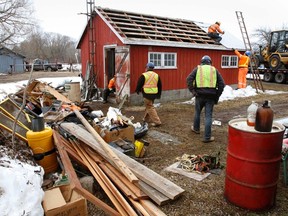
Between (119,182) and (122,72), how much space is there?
7.71 m

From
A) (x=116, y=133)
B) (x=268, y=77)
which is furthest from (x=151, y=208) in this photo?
(x=268, y=77)

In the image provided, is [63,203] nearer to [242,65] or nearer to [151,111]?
[151,111]

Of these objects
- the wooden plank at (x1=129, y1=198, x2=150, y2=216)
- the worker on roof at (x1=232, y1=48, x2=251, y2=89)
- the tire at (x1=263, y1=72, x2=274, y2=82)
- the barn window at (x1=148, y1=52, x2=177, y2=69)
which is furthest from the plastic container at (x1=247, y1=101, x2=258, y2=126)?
the tire at (x1=263, y1=72, x2=274, y2=82)

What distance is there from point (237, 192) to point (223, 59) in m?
12.7

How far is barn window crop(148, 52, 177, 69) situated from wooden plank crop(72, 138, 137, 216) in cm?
770

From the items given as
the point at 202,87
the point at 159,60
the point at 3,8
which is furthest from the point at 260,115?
the point at 3,8

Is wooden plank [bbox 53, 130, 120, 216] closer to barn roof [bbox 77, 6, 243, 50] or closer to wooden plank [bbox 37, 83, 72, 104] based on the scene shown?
wooden plank [bbox 37, 83, 72, 104]

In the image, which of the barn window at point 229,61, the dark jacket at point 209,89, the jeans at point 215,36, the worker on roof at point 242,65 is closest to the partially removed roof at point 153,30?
the jeans at point 215,36

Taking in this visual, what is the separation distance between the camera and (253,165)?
11.0 ft

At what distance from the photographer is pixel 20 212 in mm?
2547

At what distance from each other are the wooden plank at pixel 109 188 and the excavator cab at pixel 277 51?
18.5 meters

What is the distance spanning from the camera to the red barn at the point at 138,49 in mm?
10859

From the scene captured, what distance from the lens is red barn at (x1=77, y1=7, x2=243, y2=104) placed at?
35.6 ft

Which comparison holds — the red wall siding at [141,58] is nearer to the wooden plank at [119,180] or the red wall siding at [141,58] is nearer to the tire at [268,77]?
the wooden plank at [119,180]
